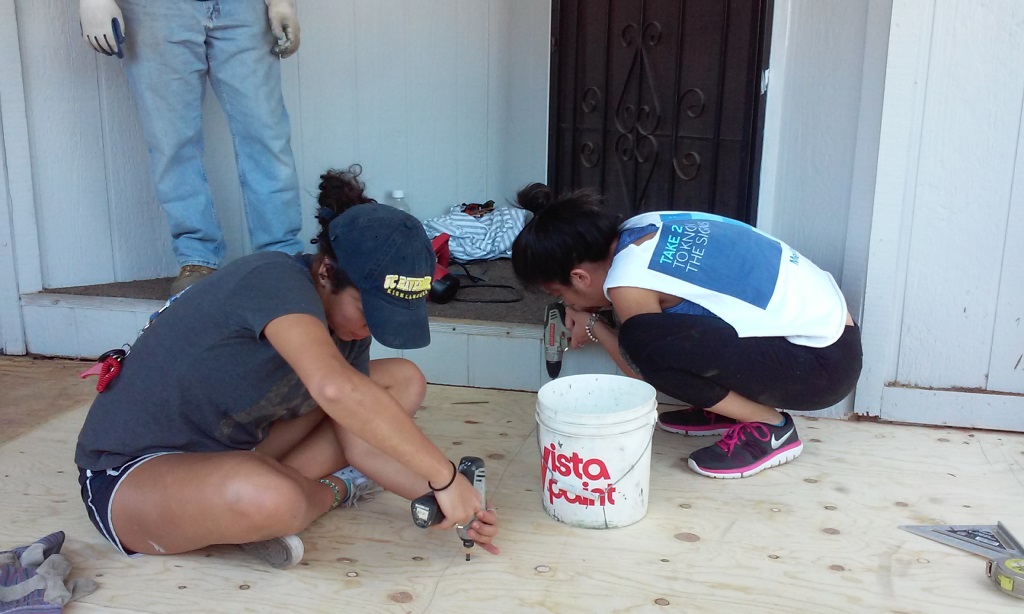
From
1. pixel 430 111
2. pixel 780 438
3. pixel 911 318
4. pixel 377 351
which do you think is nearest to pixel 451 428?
pixel 377 351

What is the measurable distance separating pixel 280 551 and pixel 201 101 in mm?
1697

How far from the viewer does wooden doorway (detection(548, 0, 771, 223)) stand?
9.36 feet

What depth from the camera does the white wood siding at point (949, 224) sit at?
7.10ft

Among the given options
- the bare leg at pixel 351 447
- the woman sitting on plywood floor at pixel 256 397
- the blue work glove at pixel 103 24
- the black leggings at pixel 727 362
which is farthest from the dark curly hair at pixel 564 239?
the blue work glove at pixel 103 24

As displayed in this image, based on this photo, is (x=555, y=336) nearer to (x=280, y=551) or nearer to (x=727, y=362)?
(x=727, y=362)

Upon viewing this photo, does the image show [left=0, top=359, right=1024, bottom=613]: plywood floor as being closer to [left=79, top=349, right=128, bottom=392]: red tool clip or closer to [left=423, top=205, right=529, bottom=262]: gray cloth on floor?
[left=79, top=349, right=128, bottom=392]: red tool clip

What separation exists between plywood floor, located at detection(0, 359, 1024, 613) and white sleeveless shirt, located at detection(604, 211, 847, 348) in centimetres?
35

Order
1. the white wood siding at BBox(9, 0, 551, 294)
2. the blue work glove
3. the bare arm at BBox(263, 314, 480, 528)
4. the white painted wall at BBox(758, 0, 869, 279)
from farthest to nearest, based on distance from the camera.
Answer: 1. the white wood siding at BBox(9, 0, 551, 294)
2. the blue work glove
3. the white painted wall at BBox(758, 0, 869, 279)
4. the bare arm at BBox(263, 314, 480, 528)

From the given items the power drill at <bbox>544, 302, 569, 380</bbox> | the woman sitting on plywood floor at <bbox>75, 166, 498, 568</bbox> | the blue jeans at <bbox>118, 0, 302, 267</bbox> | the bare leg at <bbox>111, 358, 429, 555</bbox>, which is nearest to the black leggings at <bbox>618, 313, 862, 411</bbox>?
the power drill at <bbox>544, 302, 569, 380</bbox>

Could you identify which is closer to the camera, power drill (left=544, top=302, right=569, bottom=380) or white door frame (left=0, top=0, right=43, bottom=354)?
power drill (left=544, top=302, right=569, bottom=380)

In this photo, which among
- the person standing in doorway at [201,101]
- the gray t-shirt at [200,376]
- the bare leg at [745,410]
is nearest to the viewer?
the gray t-shirt at [200,376]

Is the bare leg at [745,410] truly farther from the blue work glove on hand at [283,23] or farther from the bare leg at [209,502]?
the blue work glove on hand at [283,23]

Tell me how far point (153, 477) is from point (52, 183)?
1.85 meters

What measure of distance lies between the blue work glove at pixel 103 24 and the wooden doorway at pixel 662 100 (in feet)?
5.45
